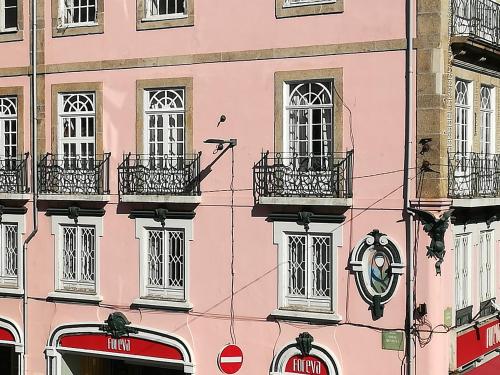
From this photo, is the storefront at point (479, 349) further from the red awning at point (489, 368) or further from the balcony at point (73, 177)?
the balcony at point (73, 177)

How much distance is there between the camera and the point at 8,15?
2608cm

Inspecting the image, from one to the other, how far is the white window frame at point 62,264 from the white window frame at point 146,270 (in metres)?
1.01

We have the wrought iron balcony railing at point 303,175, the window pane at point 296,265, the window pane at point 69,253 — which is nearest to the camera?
the wrought iron balcony railing at point 303,175

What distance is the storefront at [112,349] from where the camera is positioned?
23612 mm

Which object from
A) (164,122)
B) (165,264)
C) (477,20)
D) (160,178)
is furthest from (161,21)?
(477,20)

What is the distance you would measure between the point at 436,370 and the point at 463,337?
1332 mm

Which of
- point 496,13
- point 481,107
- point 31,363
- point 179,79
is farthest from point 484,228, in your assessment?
point 31,363

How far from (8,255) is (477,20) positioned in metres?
11.2

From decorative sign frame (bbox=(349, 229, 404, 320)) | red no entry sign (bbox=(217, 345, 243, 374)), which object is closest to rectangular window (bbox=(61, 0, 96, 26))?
red no entry sign (bbox=(217, 345, 243, 374))

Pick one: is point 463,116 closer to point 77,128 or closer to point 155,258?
point 155,258

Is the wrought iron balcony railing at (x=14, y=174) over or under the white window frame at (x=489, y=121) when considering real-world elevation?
under

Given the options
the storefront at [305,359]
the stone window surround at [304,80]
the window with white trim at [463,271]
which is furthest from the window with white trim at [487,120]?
the storefront at [305,359]

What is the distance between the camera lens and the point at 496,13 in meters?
23.0

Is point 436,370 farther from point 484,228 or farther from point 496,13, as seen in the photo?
point 496,13
